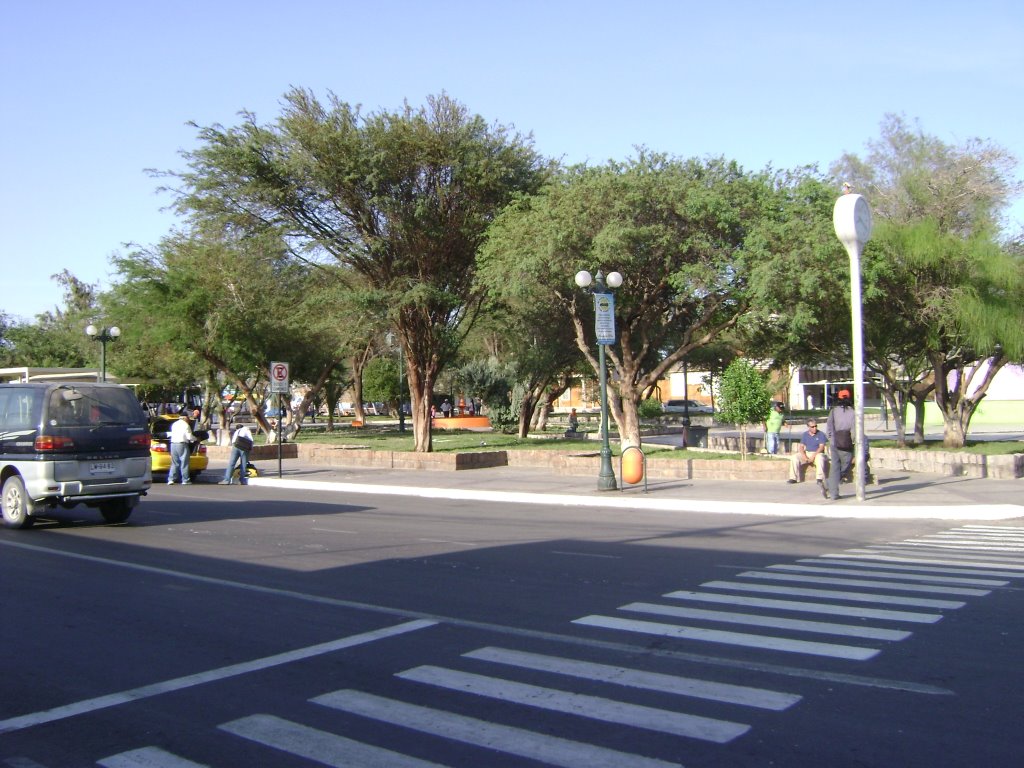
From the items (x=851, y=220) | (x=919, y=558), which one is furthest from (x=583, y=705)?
(x=851, y=220)

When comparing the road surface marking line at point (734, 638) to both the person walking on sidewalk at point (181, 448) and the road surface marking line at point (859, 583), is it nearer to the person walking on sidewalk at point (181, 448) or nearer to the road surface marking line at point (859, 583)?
the road surface marking line at point (859, 583)

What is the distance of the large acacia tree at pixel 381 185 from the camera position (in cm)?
2780

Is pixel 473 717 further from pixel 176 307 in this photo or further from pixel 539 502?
pixel 176 307

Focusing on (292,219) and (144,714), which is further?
(292,219)

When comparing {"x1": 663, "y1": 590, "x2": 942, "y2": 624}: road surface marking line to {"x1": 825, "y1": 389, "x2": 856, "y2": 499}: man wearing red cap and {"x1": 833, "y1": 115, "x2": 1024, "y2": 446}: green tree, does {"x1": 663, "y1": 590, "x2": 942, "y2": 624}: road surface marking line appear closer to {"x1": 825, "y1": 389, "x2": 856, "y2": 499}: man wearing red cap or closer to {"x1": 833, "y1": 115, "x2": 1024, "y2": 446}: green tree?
{"x1": 825, "y1": 389, "x2": 856, "y2": 499}: man wearing red cap

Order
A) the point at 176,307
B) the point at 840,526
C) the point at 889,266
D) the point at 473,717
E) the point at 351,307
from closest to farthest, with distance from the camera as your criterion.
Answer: the point at 473,717 < the point at 840,526 < the point at 889,266 < the point at 351,307 < the point at 176,307

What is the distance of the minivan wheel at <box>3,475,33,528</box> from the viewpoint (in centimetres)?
1422

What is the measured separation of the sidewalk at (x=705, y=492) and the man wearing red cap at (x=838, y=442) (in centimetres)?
37

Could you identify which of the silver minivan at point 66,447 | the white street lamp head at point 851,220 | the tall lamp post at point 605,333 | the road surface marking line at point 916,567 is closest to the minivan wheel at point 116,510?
the silver minivan at point 66,447

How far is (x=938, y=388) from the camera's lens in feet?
89.2

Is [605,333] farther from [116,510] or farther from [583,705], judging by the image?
[583,705]

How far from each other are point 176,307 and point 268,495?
1603cm

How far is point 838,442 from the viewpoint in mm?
17734

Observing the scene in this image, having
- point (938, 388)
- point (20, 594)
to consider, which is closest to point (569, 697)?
point (20, 594)
